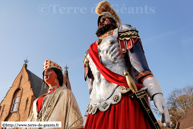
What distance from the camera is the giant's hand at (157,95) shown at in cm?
208

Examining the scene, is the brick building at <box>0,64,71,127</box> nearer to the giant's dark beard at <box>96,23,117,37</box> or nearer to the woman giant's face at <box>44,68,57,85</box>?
the woman giant's face at <box>44,68,57,85</box>

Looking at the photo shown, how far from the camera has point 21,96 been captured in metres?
18.5

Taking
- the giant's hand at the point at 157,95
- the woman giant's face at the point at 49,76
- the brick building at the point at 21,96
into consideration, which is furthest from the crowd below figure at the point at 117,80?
the brick building at the point at 21,96

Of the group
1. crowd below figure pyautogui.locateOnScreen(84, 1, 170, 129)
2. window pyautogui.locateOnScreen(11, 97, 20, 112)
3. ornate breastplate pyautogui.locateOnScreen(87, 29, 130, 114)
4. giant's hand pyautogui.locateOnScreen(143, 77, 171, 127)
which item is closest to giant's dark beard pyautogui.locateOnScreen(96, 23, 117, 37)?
crowd below figure pyautogui.locateOnScreen(84, 1, 170, 129)

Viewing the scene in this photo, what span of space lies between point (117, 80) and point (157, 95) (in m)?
0.58

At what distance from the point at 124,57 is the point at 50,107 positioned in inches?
71.8

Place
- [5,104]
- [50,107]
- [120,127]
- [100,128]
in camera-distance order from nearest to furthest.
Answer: [120,127] < [100,128] < [50,107] < [5,104]

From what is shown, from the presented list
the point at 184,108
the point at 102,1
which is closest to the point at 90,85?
the point at 102,1

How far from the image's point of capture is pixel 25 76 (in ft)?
66.1

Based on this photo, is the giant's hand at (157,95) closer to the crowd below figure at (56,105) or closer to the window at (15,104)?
the crowd below figure at (56,105)

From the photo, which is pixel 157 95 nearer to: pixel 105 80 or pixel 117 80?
pixel 117 80

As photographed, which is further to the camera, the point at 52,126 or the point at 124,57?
the point at 52,126

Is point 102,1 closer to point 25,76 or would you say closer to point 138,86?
point 138,86

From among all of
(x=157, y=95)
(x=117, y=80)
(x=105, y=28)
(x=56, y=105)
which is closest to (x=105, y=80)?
(x=117, y=80)
